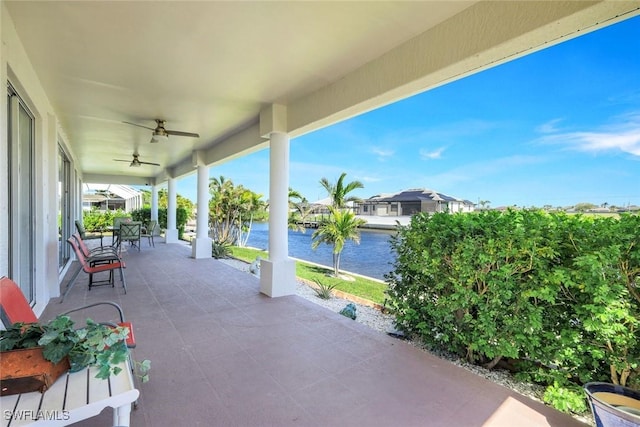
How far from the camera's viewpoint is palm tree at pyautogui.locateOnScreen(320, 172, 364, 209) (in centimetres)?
959

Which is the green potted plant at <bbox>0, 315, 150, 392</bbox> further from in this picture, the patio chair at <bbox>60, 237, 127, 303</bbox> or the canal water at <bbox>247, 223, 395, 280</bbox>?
the canal water at <bbox>247, 223, 395, 280</bbox>

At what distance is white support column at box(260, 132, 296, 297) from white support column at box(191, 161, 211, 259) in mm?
3795

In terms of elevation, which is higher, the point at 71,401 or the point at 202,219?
the point at 202,219

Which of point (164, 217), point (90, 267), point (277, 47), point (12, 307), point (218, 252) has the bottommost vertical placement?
point (218, 252)

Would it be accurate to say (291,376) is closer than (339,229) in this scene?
Yes

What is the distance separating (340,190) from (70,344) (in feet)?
28.0

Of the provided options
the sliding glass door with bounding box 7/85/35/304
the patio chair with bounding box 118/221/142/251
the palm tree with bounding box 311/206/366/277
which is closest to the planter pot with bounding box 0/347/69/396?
the sliding glass door with bounding box 7/85/35/304

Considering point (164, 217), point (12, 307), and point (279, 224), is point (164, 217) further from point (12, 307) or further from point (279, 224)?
point (12, 307)

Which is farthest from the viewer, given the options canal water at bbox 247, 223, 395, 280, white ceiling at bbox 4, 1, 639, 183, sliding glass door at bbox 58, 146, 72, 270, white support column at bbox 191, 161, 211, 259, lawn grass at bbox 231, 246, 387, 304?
canal water at bbox 247, 223, 395, 280

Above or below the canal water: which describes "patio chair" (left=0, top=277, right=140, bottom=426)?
above

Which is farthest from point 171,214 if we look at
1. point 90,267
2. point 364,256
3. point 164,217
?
point 364,256

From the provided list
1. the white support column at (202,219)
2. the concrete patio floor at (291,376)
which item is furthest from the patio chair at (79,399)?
the white support column at (202,219)

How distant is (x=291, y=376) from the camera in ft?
7.68

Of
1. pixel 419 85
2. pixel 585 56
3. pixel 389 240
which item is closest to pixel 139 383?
pixel 389 240
